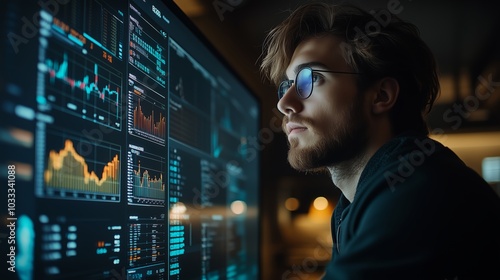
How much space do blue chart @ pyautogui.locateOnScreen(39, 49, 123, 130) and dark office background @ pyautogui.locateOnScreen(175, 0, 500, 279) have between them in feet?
4.46

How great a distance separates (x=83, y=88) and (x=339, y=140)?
2.26ft

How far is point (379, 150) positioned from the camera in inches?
45.6

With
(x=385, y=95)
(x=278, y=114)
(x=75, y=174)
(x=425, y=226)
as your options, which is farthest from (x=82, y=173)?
(x=278, y=114)

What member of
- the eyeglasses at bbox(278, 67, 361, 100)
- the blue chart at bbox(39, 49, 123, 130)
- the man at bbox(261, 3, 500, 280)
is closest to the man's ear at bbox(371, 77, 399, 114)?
the man at bbox(261, 3, 500, 280)

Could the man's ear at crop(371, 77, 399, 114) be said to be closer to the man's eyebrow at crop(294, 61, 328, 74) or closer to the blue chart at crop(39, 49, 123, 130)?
the man's eyebrow at crop(294, 61, 328, 74)

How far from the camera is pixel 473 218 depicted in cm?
90

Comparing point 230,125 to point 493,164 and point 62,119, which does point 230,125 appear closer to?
point 62,119

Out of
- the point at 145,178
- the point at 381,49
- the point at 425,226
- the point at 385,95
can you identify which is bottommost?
the point at 425,226

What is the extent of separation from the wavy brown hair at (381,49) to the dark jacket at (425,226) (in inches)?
14.9

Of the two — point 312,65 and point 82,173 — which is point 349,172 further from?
point 82,173

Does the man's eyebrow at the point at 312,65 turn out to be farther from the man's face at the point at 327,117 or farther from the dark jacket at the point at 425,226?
the dark jacket at the point at 425,226

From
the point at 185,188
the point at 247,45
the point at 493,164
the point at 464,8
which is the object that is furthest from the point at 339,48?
the point at 493,164

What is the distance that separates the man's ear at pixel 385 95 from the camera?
1.32 m

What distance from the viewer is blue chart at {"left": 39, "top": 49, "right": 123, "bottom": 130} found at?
0.79m
